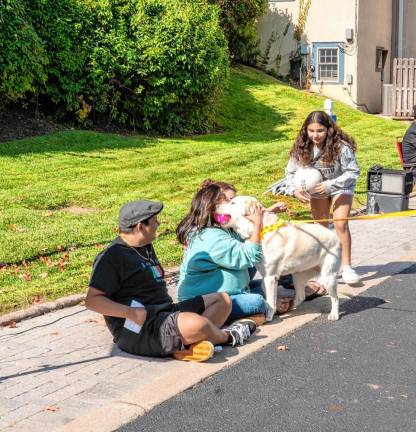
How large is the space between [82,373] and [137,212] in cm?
114

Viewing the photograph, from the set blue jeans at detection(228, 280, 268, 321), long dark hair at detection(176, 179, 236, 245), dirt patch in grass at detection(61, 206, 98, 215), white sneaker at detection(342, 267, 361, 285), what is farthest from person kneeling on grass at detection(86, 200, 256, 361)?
dirt patch in grass at detection(61, 206, 98, 215)

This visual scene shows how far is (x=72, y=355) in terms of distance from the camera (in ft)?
18.9

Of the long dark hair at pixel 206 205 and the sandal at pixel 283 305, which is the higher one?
the long dark hair at pixel 206 205

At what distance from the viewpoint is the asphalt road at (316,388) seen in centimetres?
465

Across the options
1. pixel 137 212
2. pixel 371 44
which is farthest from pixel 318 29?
pixel 137 212

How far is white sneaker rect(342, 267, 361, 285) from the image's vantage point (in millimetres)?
7711

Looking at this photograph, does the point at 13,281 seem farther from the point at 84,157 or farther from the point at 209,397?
the point at 84,157

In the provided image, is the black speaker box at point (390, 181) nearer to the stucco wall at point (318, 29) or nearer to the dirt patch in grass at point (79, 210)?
the dirt patch in grass at point (79, 210)

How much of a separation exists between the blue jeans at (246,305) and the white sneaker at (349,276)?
1482 millimetres

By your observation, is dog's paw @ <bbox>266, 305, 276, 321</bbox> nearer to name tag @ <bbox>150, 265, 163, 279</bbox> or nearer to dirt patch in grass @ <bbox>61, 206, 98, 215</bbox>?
name tag @ <bbox>150, 265, 163, 279</bbox>

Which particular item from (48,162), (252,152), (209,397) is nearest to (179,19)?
(252,152)

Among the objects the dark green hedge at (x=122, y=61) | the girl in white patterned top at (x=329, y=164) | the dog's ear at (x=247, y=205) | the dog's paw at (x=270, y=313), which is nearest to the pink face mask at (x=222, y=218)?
the dog's ear at (x=247, y=205)

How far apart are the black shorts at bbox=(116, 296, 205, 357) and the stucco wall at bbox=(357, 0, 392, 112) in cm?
2179

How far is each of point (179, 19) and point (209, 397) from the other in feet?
44.2
